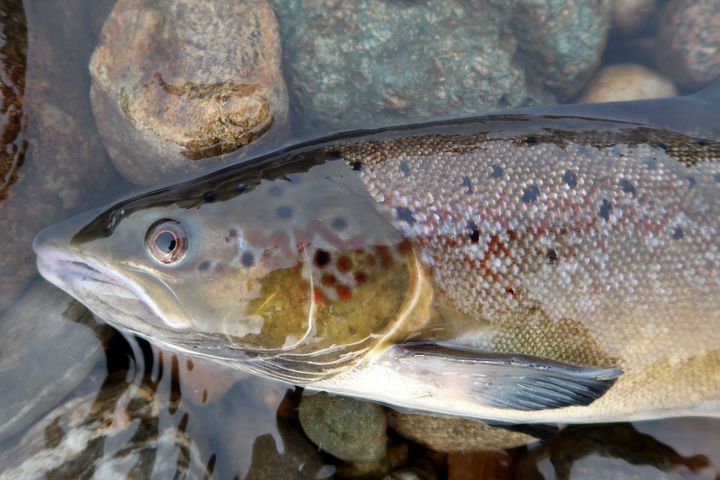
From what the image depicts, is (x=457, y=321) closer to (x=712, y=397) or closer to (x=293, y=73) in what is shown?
(x=712, y=397)

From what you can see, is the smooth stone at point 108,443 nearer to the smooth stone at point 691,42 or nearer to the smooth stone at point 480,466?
the smooth stone at point 480,466

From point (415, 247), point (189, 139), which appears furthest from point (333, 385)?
point (189, 139)

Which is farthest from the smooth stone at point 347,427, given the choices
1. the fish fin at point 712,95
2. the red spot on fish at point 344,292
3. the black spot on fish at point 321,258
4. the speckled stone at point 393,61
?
the fish fin at point 712,95

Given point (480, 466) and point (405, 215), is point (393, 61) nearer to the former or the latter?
point (405, 215)

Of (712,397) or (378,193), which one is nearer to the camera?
(378,193)

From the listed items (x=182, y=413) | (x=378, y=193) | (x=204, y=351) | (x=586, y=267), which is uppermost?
(x=378, y=193)

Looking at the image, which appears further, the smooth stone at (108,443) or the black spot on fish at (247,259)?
the smooth stone at (108,443)
